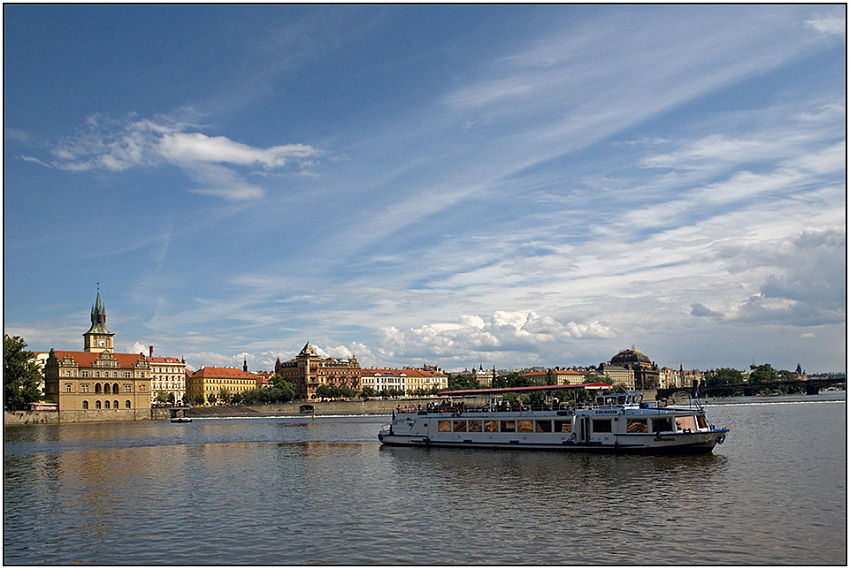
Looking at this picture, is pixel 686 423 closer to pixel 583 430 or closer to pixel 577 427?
pixel 583 430

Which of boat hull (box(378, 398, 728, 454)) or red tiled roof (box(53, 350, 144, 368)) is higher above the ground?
red tiled roof (box(53, 350, 144, 368))

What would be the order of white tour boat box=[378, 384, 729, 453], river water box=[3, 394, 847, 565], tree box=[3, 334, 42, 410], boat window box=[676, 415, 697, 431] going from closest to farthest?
river water box=[3, 394, 847, 565] → white tour boat box=[378, 384, 729, 453] → boat window box=[676, 415, 697, 431] → tree box=[3, 334, 42, 410]

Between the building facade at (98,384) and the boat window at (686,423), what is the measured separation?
14871 cm

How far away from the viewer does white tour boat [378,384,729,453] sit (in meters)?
54.8

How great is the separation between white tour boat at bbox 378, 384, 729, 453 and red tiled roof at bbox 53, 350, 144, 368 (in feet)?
426

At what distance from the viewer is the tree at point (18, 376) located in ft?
456

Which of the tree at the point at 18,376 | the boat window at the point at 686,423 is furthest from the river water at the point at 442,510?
the tree at the point at 18,376

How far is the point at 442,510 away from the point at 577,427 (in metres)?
26.5

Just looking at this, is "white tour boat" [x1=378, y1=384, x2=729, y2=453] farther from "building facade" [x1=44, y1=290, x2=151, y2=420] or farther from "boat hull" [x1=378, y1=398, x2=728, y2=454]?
"building facade" [x1=44, y1=290, x2=151, y2=420]

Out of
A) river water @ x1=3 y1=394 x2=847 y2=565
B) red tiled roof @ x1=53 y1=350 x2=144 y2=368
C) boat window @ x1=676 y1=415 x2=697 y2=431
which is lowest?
river water @ x1=3 y1=394 x2=847 y2=565

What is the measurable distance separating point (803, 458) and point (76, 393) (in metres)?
161

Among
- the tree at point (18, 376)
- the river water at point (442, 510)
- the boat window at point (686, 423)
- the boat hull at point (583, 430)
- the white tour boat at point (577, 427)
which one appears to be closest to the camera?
the river water at point (442, 510)

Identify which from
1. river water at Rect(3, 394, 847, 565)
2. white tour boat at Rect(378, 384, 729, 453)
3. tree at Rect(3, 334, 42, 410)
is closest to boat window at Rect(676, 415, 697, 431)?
white tour boat at Rect(378, 384, 729, 453)

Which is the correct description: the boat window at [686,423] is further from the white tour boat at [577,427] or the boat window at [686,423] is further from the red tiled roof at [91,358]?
the red tiled roof at [91,358]
